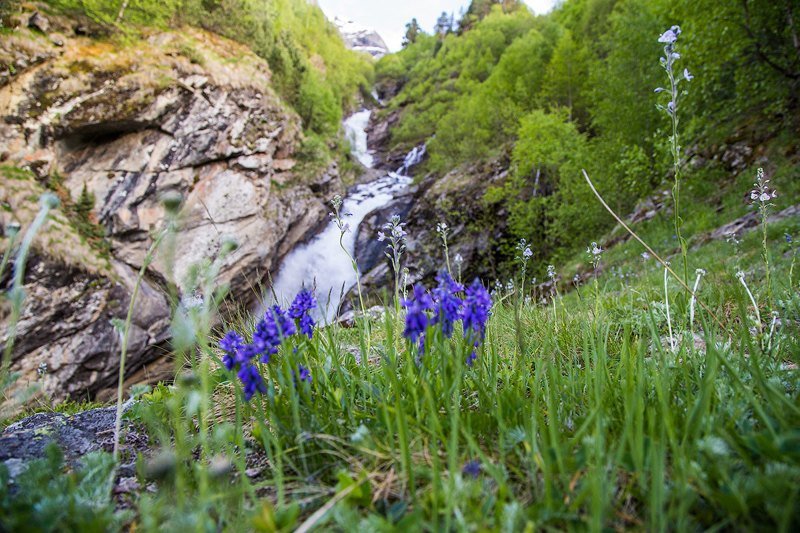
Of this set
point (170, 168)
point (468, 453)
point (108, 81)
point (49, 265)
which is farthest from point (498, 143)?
point (468, 453)

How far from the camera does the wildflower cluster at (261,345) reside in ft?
4.38

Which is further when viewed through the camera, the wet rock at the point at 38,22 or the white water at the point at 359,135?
the white water at the point at 359,135

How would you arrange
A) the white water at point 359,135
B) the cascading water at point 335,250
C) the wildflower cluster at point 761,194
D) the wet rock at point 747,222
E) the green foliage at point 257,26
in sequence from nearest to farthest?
1. the wildflower cluster at point 761,194
2. the wet rock at point 747,222
3. the green foliage at point 257,26
4. the cascading water at point 335,250
5. the white water at point 359,135

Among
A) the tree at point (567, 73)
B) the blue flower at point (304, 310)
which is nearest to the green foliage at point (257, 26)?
the tree at point (567, 73)

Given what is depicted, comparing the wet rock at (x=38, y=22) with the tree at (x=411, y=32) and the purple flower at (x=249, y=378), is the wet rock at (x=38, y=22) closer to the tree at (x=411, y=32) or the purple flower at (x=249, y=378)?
the purple flower at (x=249, y=378)

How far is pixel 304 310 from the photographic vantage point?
1647mm

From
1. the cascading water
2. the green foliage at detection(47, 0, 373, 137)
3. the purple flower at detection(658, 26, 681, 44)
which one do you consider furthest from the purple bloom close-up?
the green foliage at detection(47, 0, 373, 137)

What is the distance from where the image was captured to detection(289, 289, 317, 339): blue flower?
64.1 inches

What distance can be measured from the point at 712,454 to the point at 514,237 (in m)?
16.7

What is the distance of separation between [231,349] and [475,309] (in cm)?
99

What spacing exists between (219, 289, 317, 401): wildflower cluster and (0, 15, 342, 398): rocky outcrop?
831cm

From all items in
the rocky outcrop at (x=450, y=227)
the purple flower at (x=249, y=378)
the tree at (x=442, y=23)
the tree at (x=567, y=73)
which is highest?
the tree at (x=442, y=23)

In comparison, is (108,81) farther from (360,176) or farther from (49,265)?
(360,176)

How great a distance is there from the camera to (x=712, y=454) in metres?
0.87
